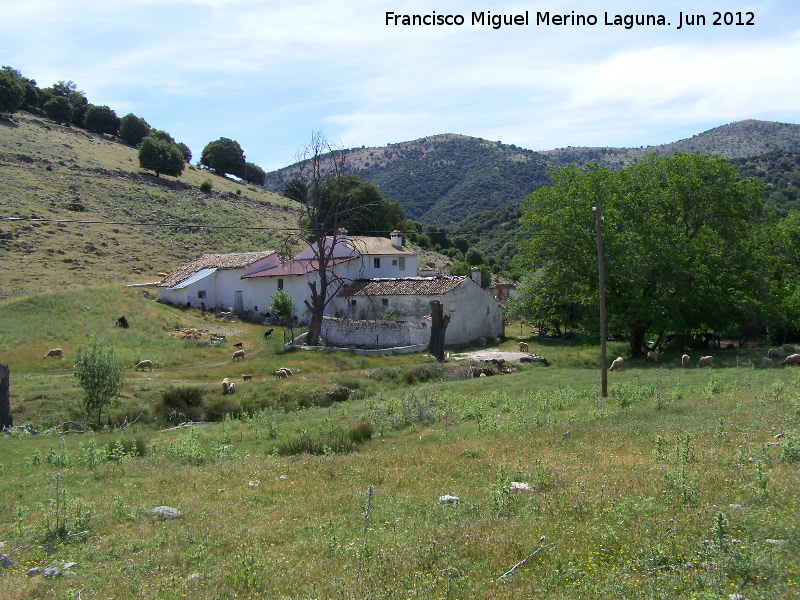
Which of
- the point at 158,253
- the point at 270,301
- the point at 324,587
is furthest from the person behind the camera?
the point at 158,253

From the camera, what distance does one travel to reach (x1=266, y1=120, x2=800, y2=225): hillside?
12706cm

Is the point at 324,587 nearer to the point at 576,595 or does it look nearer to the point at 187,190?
the point at 576,595

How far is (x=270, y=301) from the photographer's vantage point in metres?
50.4

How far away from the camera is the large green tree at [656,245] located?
34156mm

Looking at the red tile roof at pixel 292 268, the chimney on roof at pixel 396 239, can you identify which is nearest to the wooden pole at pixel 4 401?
the red tile roof at pixel 292 268

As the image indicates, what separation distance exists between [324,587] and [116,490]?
22.4 ft

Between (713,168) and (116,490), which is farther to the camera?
(713,168)

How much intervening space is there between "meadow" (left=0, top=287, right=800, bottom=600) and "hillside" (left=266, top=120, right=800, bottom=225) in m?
103

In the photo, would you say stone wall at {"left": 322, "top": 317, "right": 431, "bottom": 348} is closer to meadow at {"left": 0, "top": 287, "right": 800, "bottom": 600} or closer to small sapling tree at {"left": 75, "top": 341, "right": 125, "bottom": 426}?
meadow at {"left": 0, "top": 287, "right": 800, "bottom": 600}

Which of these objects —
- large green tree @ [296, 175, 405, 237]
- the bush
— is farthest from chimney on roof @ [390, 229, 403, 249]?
the bush

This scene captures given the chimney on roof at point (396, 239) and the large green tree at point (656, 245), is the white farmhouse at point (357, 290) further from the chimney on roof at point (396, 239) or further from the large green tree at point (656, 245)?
the large green tree at point (656, 245)

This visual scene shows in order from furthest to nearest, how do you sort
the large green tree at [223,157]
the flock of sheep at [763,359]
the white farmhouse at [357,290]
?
1. the large green tree at [223,157]
2. the white farmhouse at [357,290]
3. the flock of sheep at [763,359]

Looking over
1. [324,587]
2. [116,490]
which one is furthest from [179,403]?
[324,587]

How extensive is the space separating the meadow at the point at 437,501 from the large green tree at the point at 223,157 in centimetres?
9060
